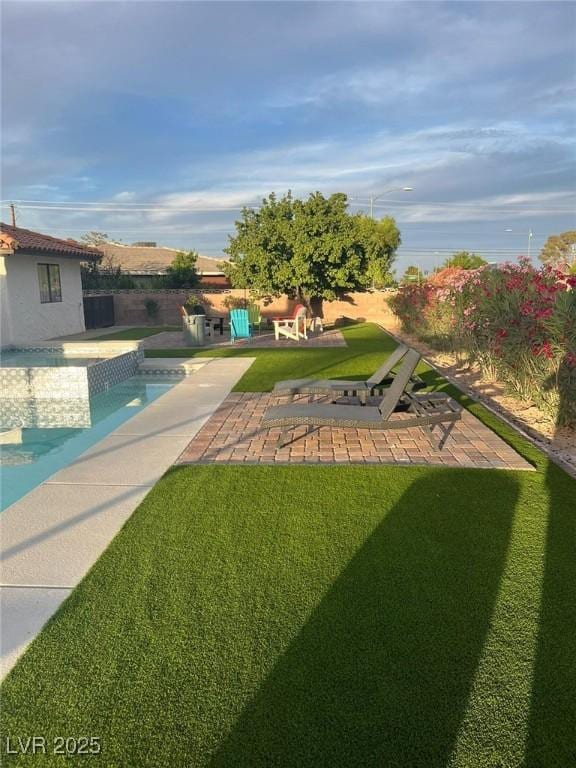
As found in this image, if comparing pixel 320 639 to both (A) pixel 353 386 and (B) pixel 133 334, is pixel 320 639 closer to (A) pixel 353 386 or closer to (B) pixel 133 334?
(A) pixel 353 386

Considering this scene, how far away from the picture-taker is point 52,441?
7.71m

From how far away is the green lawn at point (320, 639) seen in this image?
243cm

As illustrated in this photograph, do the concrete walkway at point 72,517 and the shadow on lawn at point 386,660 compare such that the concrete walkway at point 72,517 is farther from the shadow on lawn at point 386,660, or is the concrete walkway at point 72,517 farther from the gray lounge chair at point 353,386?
the shadow on lawn at point 386,660

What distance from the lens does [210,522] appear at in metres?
4.51

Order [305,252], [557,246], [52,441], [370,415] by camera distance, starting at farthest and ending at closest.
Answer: [557,246], [305,252], [52,441], [370,415]

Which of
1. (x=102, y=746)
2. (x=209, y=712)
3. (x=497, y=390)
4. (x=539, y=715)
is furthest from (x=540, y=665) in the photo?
(x=497, y=390)

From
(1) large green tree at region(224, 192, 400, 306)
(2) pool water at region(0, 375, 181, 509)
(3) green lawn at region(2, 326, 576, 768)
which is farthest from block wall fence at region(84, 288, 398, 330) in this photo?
(3) green lawn at region(2, 326, 576, 768)

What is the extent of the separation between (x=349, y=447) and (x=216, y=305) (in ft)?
74.5

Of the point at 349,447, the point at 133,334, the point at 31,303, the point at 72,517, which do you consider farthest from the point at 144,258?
the point at 72,517

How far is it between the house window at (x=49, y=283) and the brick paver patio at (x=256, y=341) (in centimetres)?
387

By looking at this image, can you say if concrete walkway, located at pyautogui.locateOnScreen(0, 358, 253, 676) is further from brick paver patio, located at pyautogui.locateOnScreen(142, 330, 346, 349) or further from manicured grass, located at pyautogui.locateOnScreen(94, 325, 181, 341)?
manicured grass, located at pyautogui.locateOnScreen(94, 325, 181, 341)

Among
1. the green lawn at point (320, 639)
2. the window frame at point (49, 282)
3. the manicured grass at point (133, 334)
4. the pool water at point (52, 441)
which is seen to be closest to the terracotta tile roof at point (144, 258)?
the manicured grass at point (133, 334)

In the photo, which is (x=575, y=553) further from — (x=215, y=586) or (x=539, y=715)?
(x=215, y=586)

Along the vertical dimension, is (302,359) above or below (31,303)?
below
